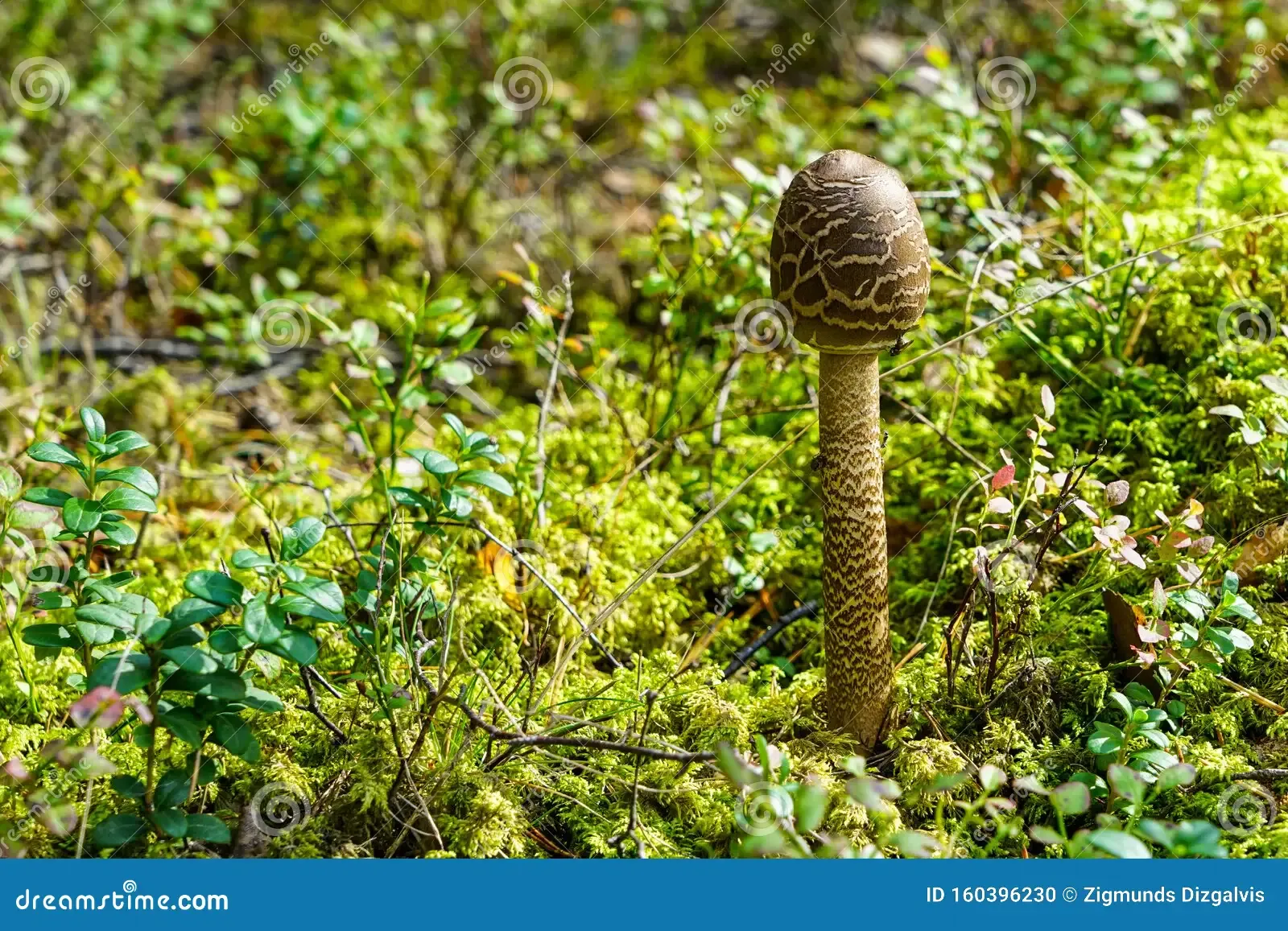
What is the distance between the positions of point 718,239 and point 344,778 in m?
2.37

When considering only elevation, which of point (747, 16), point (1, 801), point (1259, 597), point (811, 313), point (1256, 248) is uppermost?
point (747, 16)

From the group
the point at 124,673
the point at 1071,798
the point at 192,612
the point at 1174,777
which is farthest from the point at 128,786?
the point at 1174,777

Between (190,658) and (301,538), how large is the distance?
372mm

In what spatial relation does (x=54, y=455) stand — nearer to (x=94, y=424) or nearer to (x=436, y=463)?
(x=94, y=424)

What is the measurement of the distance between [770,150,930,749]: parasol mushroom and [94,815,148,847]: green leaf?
1778 mm

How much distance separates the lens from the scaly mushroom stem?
9.50 feet

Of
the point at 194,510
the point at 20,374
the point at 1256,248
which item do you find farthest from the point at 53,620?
the point at 1256,248

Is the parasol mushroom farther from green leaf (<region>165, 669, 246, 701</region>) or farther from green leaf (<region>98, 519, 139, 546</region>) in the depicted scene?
green leaf (<region>98, 519, 139, 546</region>)

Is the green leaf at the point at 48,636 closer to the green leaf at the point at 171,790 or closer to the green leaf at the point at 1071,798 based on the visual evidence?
the green leaf at the point at 171,790

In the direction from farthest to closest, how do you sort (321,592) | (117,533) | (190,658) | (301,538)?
1. (117,533)
2. (301,538)
3. (321,592)
4. (190,658)

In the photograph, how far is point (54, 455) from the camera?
2.72 meters

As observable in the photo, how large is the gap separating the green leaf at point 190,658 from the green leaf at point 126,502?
1.44ft

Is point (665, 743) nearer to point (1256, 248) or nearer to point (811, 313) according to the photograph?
point (811, 313)

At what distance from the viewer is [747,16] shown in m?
7.79
